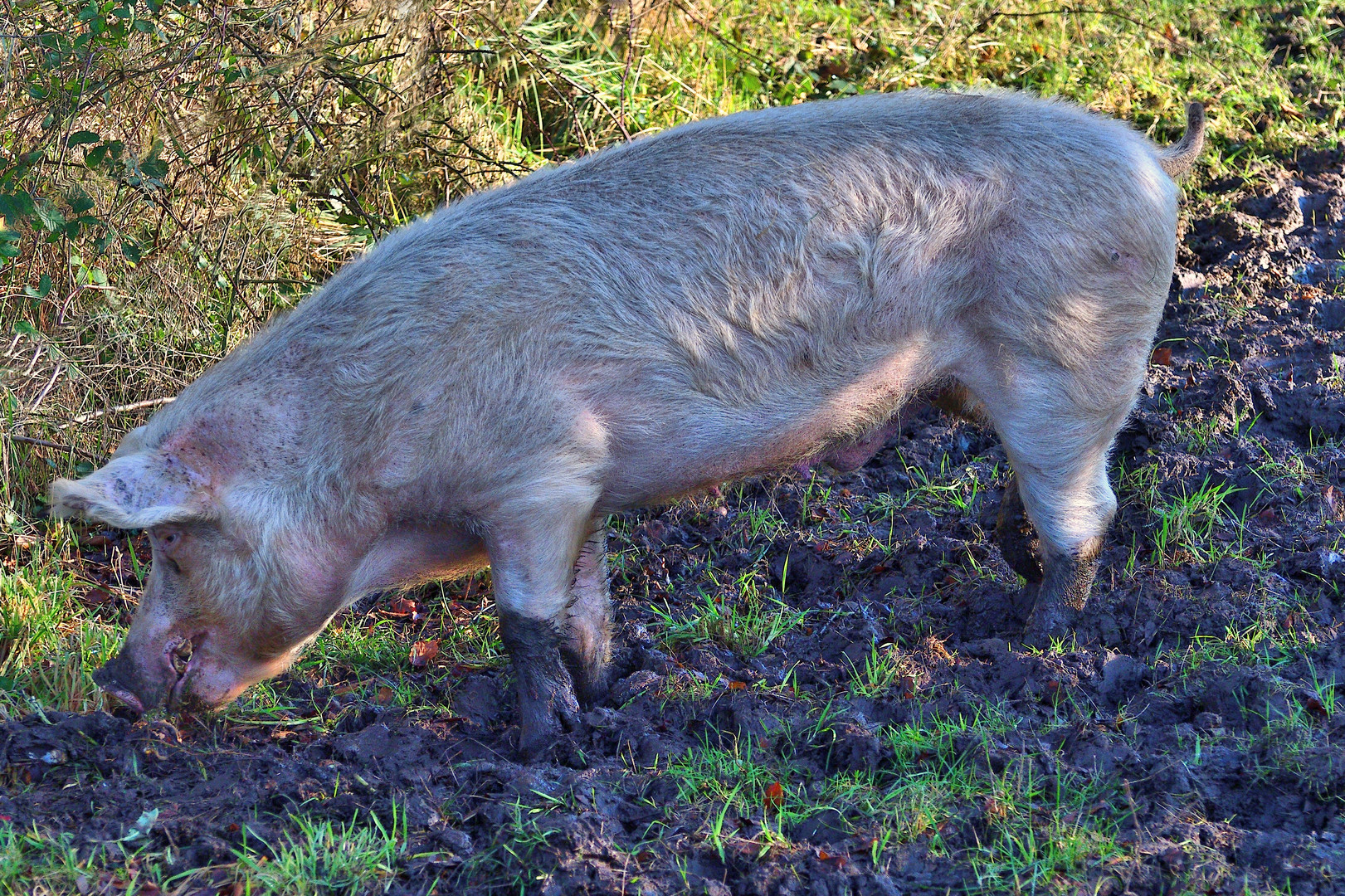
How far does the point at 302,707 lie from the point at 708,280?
1892 mm

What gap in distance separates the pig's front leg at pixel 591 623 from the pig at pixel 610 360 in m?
0.01

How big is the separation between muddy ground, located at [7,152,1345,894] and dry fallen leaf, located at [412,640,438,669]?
0.27 feet

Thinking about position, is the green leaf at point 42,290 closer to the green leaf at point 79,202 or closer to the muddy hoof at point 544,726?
the green leaf at point 79,202

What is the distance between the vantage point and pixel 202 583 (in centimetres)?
370

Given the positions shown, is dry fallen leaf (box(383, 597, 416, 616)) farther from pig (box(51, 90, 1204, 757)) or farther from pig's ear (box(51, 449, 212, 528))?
pig's ear (box(51, 449, 212, 528))

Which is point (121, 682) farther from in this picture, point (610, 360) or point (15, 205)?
point (610, 360)

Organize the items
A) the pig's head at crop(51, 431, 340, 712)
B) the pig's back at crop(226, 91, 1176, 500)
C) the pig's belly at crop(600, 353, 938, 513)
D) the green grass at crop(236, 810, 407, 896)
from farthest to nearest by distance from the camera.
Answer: the pig's belly at crop(600, 353, 938, 513) < the pig's back at crop(226, 91, 1176, 500) < the pig's head at crop(51, 431, 340, 712) < the green grass at crop(236, 810, 407, 896)

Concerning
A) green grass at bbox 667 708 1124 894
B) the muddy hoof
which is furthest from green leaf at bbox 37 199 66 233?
green grass at bbox 667 708 1124 894

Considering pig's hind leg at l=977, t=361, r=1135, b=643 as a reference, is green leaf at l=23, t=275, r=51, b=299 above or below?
above

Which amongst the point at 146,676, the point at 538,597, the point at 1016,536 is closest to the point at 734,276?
the point at 538,597

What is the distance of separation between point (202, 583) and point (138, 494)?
368mm

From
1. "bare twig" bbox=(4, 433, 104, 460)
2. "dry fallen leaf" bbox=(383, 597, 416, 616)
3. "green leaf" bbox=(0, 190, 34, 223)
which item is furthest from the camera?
"dry fallen leaf" bbox=(383, 597, 416, 616)

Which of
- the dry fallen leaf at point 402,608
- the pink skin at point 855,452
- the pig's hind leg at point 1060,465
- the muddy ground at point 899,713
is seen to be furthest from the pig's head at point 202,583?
the pig's hind leg at point 1060,465

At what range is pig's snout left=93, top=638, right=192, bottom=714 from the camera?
3771mm
